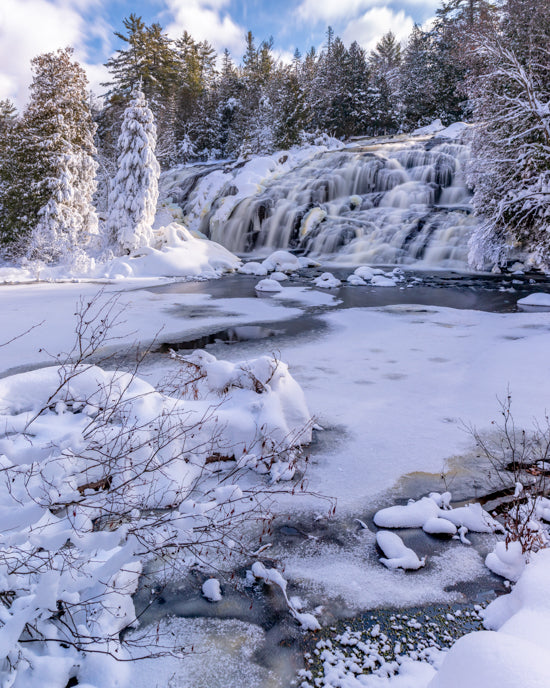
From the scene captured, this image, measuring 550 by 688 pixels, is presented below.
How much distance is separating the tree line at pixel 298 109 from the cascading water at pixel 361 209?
440 cm

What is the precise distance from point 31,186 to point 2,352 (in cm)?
1243

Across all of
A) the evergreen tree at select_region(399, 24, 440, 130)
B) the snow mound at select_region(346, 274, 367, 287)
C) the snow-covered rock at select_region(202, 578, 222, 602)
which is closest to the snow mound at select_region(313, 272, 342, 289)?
the snow mound at select_region(346, 274, 367, 287)

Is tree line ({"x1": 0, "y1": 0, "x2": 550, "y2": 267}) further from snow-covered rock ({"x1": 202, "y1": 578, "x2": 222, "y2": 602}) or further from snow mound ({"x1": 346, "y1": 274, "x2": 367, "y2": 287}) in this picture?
snow-covered rock ({"x1": 202, "y1": 578, "x2": 222, "y2": 602})

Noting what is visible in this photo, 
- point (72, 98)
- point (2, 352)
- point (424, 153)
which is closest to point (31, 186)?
point (72, 98)

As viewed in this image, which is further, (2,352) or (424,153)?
(424,153)

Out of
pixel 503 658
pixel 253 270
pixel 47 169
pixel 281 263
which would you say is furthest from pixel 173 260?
pixel 503 658

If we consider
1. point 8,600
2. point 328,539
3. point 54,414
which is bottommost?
point 328,539

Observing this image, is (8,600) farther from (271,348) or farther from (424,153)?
(424,153)

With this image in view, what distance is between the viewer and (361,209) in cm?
2398

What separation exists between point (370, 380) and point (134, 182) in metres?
18.4

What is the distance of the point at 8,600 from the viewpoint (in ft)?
6.19

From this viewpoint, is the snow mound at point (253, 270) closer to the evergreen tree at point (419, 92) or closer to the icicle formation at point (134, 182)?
the icicle formation at point (134, 182)

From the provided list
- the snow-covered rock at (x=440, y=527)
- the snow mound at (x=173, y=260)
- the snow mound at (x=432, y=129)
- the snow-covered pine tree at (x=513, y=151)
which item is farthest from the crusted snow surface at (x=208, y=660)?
the snow mound at (x=432, y=129)

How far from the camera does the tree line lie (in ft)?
43.1
